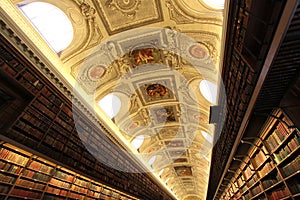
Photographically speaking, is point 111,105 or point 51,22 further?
point 111,105

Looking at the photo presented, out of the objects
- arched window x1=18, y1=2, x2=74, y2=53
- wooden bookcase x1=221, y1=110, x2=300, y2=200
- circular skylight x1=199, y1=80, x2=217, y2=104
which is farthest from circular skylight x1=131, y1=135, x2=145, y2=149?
wooden bookcase x1=221, y1=110, x2=300, y2=200

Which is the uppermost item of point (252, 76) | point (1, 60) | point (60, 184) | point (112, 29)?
point (112, 29)

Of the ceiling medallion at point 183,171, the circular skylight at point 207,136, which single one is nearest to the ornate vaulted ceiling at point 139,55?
the circular skylight at point 207,136

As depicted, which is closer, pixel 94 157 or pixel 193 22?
pixel 193 22

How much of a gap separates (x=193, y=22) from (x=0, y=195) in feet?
25.3

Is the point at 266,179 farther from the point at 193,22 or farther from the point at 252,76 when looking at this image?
the point at 193,22

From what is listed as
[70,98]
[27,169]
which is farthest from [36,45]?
[27,169]

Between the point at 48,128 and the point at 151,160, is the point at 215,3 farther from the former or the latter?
the point at 151,160

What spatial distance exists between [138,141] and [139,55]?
346 inches

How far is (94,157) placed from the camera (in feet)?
24.0

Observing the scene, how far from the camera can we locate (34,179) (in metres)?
4.77

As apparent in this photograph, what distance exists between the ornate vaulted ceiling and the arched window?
234 mm

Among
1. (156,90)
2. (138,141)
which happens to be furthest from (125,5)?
(138,141)

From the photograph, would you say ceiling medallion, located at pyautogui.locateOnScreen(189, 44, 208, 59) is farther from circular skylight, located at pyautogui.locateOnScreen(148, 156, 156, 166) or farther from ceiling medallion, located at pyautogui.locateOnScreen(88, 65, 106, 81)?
circular skylight, located at pyautogui.locateOnScreen(148, 156, 156, 166)
